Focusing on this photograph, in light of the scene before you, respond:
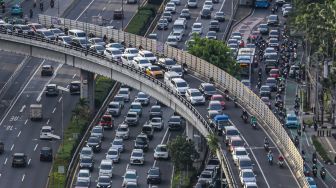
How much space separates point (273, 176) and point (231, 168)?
13.1ft

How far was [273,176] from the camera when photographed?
199m

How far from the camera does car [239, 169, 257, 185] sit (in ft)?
639

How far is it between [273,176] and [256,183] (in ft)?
14.8

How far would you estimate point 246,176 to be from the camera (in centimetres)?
19562

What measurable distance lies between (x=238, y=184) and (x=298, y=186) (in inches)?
215

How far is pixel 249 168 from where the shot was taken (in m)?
199

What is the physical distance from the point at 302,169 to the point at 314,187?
2513 millimetres

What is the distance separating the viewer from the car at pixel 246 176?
195 m

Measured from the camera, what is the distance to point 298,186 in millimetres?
194000

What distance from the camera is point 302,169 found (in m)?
198

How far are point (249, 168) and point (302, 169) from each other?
4.99 metres

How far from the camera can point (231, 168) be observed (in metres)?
200

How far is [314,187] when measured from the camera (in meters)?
199

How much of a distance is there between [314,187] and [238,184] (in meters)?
8.60
